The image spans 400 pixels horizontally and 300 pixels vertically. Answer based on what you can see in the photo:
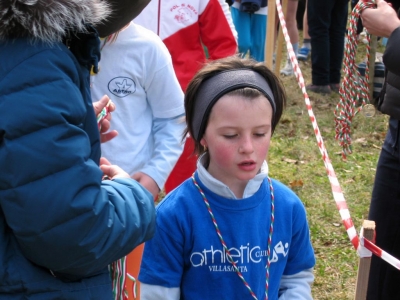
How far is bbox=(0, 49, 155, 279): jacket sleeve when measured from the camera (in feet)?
4.38

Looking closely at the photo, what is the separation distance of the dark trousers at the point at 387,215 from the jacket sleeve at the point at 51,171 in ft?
5.51

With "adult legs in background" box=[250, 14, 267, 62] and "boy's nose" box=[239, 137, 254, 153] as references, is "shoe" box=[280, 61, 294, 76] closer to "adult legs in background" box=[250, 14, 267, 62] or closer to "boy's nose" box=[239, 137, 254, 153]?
"adult legs in background" box=[250, 14, 267, 62]

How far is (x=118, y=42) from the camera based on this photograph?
2631 mm

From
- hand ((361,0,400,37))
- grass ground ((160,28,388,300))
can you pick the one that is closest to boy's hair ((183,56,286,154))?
hand ((361,0,400,37))

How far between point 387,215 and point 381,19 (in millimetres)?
856

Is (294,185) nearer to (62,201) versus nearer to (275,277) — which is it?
(275,277)

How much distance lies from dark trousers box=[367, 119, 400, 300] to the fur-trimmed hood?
1.74m

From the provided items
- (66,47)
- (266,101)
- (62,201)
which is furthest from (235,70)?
(62,201)

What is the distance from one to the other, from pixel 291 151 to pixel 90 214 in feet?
16.4

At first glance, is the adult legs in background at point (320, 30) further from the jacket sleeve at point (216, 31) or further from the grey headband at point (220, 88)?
→ the grey headband at point (220, 88)

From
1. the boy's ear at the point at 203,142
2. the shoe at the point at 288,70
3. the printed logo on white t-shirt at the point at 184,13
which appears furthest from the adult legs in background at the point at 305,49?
the boy's ear at the point at 203,142

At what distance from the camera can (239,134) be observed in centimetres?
203

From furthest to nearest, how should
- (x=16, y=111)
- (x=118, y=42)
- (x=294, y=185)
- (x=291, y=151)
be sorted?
(x=291, y=151) < (x=294, y=185) < (x=118, y=42) < (x=16, y=111)

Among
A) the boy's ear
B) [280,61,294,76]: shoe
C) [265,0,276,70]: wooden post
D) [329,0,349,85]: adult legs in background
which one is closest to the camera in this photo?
the boy's ear
